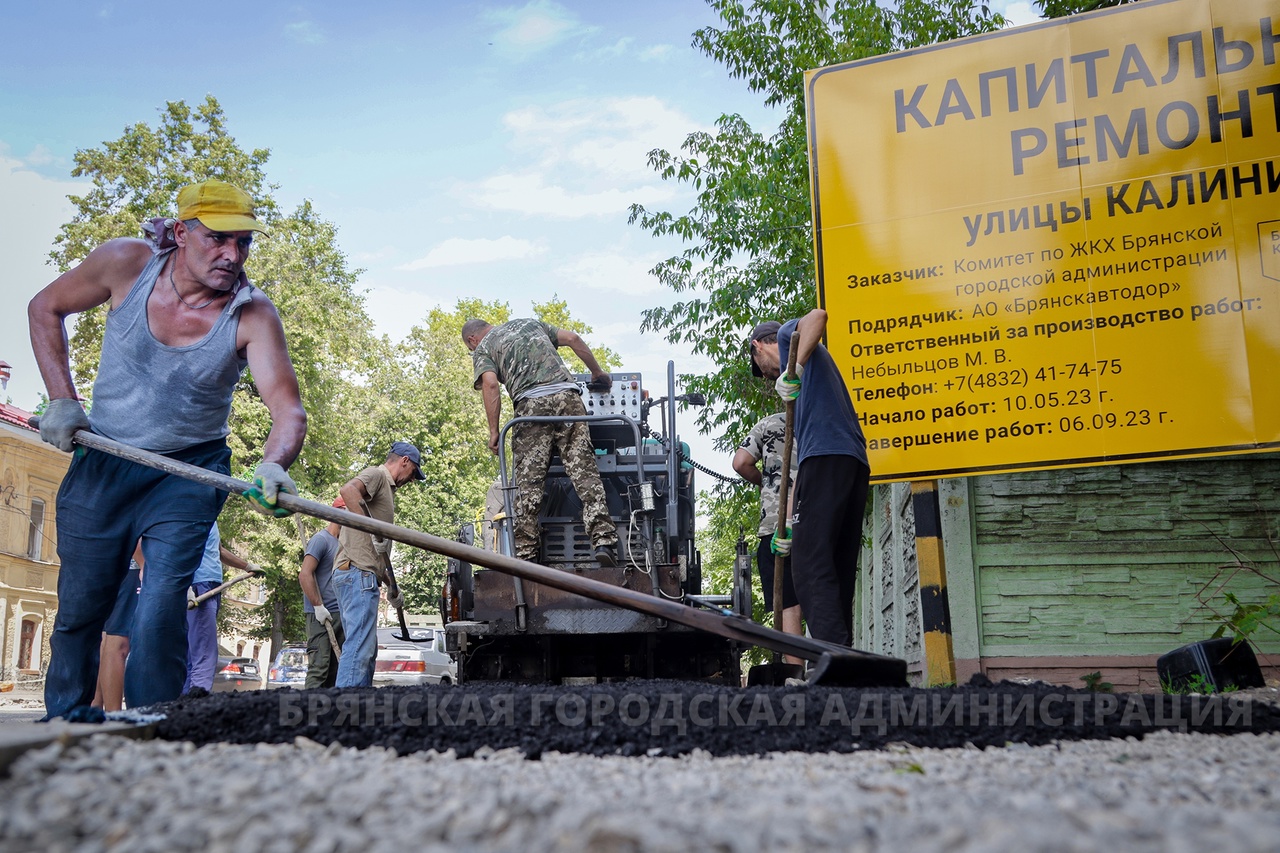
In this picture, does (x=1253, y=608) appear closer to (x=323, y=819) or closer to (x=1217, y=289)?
(x=1217, y=289)

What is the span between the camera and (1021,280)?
5.82 metres

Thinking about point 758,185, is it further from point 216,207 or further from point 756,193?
point 216,207

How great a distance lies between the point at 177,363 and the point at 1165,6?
18.6 ft

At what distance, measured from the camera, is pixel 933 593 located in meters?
5.60

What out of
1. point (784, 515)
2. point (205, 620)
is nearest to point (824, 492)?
point (784, 515)

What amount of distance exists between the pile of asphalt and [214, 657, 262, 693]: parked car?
566 inches

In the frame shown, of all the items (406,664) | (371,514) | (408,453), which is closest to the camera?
(371,514)

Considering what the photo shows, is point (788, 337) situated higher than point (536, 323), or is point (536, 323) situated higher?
point (536, 323)

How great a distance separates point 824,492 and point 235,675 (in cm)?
1422

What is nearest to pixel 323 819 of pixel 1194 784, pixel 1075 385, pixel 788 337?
pixel 1194 784

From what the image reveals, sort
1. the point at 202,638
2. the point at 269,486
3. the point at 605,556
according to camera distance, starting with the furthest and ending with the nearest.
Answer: the point at 202,638
the point at 605,556
the point at 269,486

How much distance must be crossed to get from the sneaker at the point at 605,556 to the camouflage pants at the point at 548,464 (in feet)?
0.11

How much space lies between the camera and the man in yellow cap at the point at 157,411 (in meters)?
3.49

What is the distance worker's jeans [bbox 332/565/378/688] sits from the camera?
6652 mm
